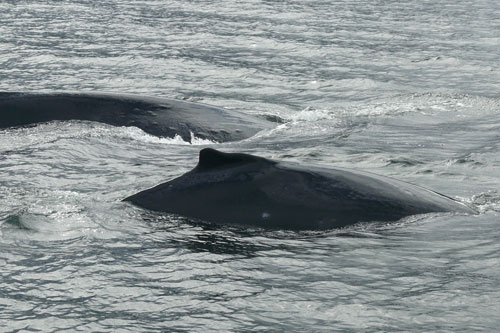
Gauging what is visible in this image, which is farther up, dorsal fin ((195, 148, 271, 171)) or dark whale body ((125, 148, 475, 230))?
dorsal fin ((195, 148, 271, 171))

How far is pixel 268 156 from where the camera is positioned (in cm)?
1552

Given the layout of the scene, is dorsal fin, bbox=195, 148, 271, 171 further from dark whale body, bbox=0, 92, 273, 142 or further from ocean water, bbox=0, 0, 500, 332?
dark whale body, bbox=0, 92, 273, 142

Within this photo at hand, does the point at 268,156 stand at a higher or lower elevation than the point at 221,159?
lower

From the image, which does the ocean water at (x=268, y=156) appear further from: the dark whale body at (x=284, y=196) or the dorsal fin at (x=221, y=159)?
the dorsal fin at (x=221, y=159)

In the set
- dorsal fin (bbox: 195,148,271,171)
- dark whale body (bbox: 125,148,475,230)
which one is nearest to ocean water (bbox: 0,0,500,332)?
dark whale body (bbox: 125,148,475,230)

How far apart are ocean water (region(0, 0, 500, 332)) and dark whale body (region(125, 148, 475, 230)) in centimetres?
16

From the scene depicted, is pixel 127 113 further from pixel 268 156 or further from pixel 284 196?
pixel 284 196

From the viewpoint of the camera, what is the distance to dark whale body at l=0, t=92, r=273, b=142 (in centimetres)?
1602

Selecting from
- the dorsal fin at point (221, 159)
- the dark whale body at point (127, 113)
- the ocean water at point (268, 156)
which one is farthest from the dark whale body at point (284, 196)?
the dark whale body at point (127, 113)

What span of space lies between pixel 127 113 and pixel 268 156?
89.0 inches

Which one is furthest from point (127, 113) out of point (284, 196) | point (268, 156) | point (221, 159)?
point (284, 196)

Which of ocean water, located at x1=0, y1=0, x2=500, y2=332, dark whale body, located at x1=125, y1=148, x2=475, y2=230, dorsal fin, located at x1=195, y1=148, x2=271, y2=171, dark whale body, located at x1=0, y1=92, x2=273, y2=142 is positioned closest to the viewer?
ocean water, located at x1=0, y1=0, x2=500, y2=332

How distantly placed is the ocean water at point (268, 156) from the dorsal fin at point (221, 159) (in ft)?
2.29

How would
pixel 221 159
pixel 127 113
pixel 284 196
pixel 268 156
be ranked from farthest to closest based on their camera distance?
pixel 127 113
pixel 268 156
pixel 221 159
pixel 284 196
